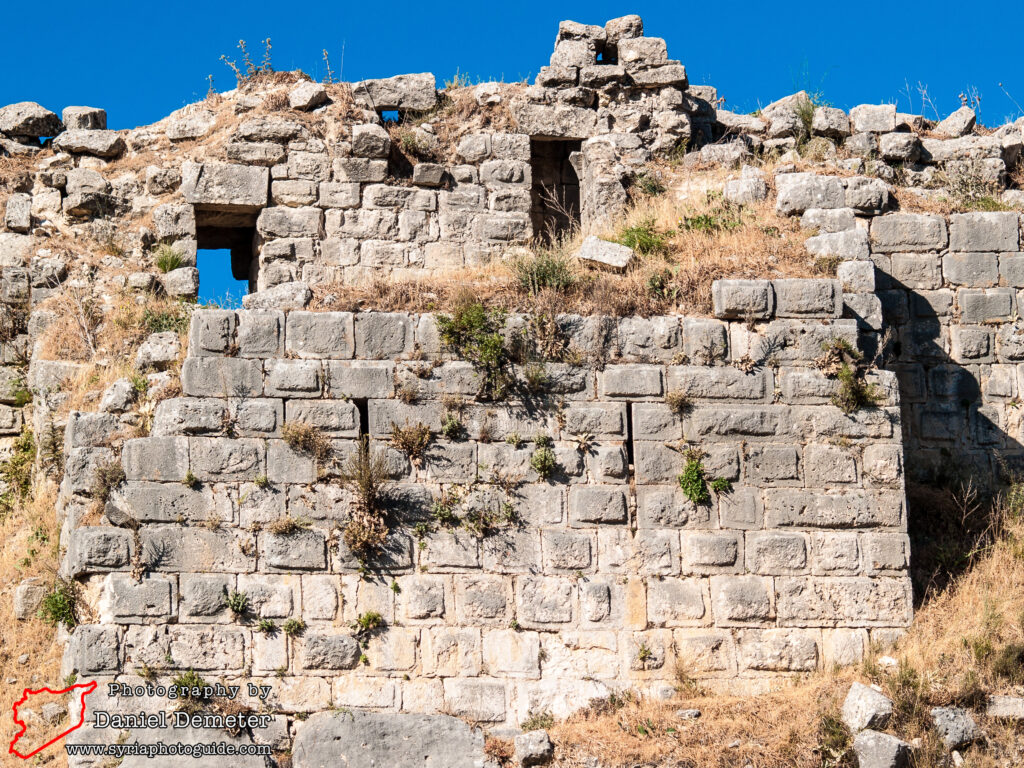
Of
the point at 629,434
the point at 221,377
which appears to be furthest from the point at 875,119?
the point at 221,377

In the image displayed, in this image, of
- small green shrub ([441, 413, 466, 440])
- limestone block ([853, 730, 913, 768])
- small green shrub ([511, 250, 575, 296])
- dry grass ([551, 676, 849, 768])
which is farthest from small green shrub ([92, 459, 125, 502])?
limestone block ([853, 730, 913, 768])

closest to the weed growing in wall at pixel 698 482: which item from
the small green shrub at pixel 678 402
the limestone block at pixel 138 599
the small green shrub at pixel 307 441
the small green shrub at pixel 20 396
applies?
the small green shrub at pixel 678 402

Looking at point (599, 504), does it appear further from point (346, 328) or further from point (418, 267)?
point (418, 267)

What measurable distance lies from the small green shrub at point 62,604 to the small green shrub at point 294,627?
1702 mm

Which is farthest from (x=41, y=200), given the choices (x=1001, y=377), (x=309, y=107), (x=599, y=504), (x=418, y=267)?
(x=1001, y=377)

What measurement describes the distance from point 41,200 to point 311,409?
5807 mm

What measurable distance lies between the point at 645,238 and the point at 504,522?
3.21 metres

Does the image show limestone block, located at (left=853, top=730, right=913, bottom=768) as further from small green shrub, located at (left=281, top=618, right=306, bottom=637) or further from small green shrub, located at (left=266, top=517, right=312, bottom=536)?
small green shrub, located at (left=266, top=517, right=312, bottom=536)

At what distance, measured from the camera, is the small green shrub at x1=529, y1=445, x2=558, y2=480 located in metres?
10.5

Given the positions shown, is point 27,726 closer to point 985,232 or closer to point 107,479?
point 107,479

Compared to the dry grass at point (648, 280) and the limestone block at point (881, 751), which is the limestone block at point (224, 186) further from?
the limestone block at point (881, 751)

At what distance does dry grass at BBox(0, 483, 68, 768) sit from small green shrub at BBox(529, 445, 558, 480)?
412 cm

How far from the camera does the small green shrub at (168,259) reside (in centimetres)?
1402

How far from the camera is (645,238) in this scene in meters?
12.2
